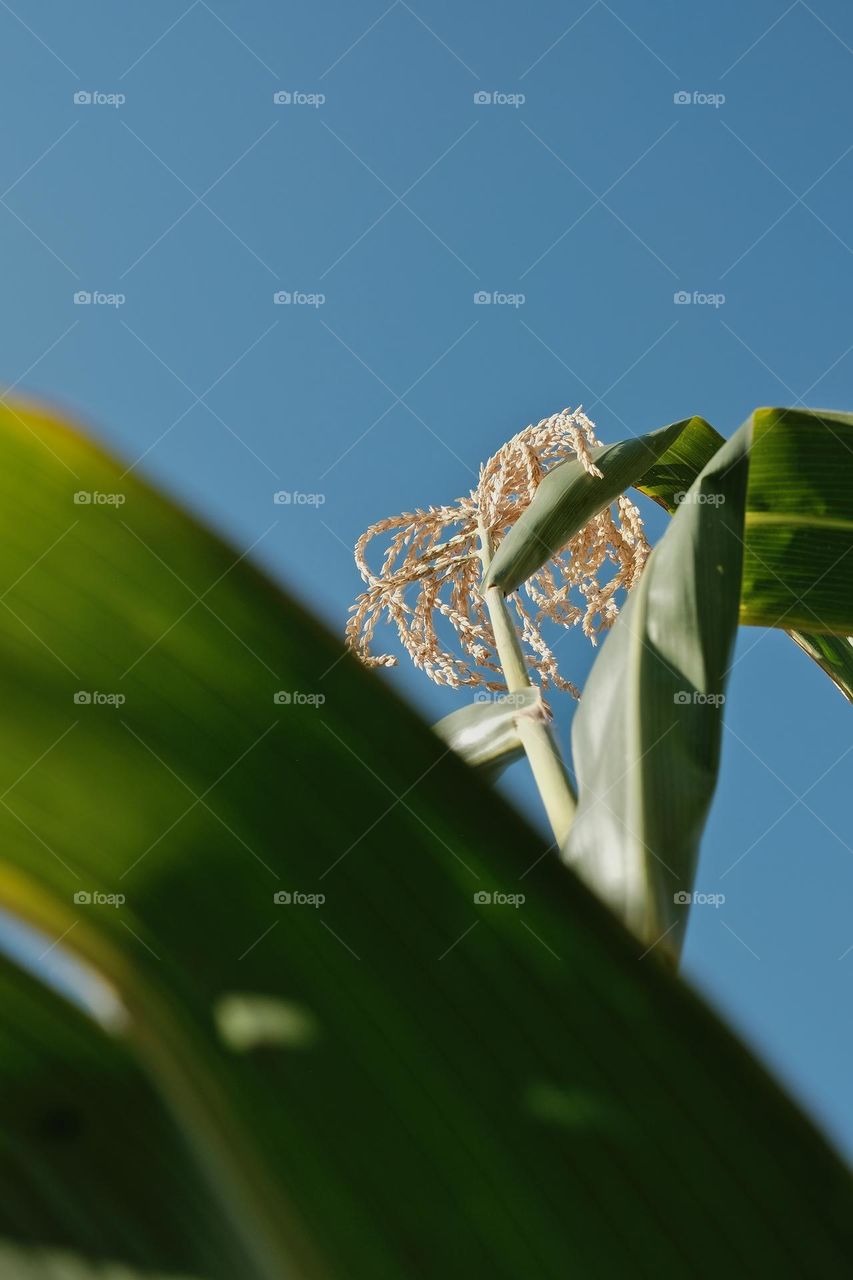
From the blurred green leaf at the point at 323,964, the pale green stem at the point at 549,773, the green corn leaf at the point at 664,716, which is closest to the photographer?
the blurred green leaf at the point at 323,964

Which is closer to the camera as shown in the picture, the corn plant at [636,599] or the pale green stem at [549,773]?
the corn plant at [636,599]

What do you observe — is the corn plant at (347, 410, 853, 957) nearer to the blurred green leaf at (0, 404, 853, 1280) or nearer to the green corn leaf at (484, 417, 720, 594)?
the green corn leaf at (484, 417, 720, 594)

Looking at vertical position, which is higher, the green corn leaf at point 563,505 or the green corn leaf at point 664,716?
the green corn leaf at point 563,505

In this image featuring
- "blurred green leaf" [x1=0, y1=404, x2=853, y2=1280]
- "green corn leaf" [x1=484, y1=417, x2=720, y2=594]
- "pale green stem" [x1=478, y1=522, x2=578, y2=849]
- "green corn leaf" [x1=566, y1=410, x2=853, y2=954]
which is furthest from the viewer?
"green corn leaf" [x1=484, y1=417, x2=720, y2=594]

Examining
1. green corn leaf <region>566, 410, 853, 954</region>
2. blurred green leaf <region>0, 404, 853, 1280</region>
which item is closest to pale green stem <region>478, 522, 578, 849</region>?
green corn leaf <region>566, 410, 853, 954</region>

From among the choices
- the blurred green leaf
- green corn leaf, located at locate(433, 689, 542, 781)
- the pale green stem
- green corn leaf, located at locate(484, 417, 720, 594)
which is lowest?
the blurred green leaf

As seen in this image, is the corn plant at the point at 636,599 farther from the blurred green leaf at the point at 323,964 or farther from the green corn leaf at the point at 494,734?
the blurred green leaf at the point at 323,964

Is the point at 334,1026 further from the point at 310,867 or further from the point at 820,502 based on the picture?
the point at 820,502

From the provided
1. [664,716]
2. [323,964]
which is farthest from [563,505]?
[323,964]

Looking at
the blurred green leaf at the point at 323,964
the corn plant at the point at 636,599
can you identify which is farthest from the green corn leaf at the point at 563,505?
the blurred green leaf at the point at 323,964
